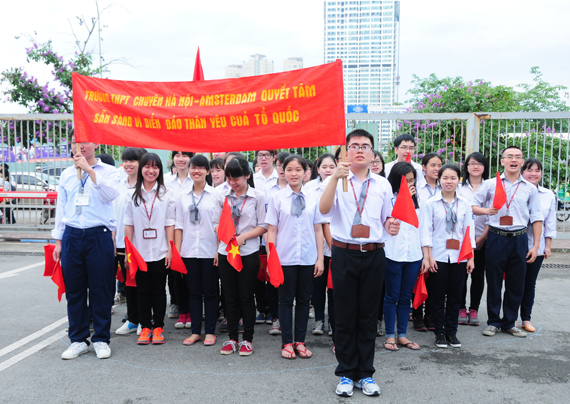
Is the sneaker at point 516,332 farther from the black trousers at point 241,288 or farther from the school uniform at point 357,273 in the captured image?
the black trousers at point 241,288

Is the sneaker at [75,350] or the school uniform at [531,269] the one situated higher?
the school uniform at [531,269]

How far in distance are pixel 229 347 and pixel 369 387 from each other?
1.42 metres

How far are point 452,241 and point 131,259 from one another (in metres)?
3.00

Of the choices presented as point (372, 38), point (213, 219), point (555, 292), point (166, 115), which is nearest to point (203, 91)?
point (166, 115)

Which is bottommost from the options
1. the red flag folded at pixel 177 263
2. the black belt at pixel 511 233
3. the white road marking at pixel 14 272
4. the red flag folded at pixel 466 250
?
the white road marking at pixel 14 272

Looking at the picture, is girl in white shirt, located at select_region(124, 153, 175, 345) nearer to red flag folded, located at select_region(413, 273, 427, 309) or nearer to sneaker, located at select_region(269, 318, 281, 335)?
sneaker, located at select_region(269, 318, 281, 335)

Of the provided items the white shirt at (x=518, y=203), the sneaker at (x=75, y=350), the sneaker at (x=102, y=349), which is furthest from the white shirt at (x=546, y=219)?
the sneaker at (x=75, y=350)

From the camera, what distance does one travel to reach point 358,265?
3549 mm

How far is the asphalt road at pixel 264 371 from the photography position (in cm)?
349

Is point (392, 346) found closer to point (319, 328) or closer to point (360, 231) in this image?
point (319, 328)

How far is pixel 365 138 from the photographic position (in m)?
3.58

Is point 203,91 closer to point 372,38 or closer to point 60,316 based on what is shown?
point 60,316

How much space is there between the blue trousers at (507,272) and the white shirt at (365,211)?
188 cm

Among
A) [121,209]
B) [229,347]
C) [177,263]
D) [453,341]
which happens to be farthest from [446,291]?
[121,209]
